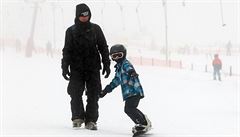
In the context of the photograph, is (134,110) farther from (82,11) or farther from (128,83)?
(82,11)

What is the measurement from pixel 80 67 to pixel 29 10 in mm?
93079

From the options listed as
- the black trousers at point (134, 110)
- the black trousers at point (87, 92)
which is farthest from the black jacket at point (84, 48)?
the black trousers at point (134, 110)

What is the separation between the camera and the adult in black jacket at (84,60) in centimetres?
675

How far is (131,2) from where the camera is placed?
11681cm

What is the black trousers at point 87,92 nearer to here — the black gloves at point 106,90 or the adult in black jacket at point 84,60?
the adult in black jacket at point 84,60

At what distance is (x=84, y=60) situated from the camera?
685 cm

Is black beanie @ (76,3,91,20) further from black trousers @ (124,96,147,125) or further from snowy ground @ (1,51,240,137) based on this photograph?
snowy ground @ (1,51,240,137)

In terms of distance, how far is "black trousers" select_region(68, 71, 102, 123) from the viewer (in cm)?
691

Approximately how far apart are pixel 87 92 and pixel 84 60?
0.47 meters

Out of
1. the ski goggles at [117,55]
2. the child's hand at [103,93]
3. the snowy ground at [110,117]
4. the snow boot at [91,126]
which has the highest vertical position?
the ski goggles at [117,55]

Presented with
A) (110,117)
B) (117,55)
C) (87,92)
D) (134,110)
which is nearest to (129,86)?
(134,110)

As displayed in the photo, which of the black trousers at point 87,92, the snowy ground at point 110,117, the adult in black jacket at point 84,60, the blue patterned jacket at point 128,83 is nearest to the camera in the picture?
the blue patterned jacket at point 128,83

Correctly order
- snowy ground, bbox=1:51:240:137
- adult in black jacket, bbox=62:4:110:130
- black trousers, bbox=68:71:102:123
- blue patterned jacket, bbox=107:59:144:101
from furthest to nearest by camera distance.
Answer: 1. snowy ground, bbox=1:51:240:137
2. black trousers, bbox=68:71:102:123
3. adult in black jacket, bbox=62:4:110:130
4. blue patterned jacket, bbox=107:59:144:101

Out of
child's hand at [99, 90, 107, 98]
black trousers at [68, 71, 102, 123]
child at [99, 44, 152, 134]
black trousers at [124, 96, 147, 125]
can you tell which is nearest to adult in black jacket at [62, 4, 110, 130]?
black trousers at [68, 71, 102, 123]
